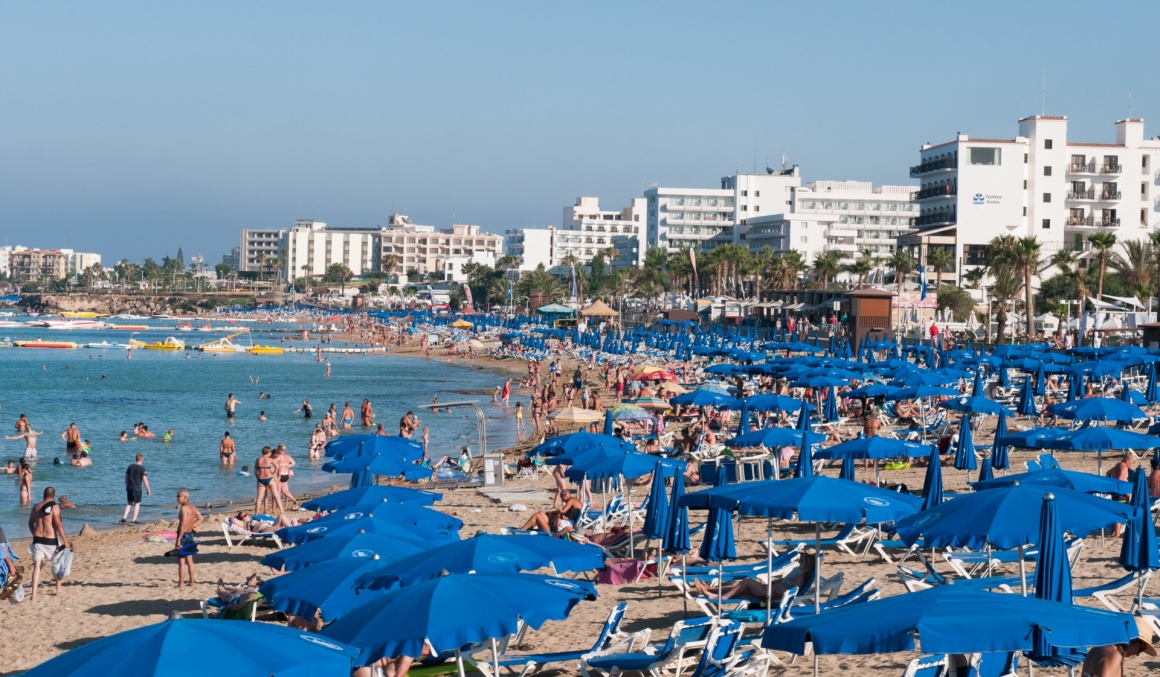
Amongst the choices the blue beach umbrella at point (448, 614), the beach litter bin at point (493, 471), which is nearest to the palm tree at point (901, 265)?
the beach litter bin at point (493, 471)

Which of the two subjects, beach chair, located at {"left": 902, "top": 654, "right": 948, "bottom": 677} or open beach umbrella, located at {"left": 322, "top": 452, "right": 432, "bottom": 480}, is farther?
open beach umbrella, located at {"left": 322, "top": 452, "right": 432, "bottom": 480}

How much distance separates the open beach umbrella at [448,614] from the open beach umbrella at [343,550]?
2584mm

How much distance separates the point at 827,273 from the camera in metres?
90.0

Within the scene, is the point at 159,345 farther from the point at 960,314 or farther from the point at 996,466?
the point at 996,466

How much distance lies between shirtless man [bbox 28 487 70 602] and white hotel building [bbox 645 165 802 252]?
120m

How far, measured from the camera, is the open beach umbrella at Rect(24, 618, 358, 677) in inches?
230

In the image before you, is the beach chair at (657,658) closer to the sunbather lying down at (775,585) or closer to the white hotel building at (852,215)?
the sunbather lying down at (775,585)

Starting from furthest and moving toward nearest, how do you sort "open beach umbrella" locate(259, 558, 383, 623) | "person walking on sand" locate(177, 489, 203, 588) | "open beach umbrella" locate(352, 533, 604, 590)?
1. "person walking on sand" locate(177, 489, 203, 588)
2. "open beach umbrella" locate(352, 533, 604, 590)
3. "open beach umbrella" locate(259, 558, 383, 623)

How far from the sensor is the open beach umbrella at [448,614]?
7336mm

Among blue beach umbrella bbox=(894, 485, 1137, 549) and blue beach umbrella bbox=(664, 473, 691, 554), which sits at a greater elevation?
blue beach umbrella bbox=(894, 485, 1137, 549)

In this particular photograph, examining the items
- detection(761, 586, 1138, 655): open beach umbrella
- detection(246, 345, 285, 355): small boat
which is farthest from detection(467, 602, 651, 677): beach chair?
detection(246, 345, 285, 355): small boat

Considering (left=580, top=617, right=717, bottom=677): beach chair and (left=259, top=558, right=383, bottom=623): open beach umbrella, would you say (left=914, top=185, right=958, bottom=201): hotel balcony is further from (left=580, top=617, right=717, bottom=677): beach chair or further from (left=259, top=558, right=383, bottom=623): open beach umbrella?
(left=259, top=558, right=383, bottom=623): open beach umbrella

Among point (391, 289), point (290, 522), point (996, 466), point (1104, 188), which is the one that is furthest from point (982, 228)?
point (391, 289)

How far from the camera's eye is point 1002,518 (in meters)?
9.45
